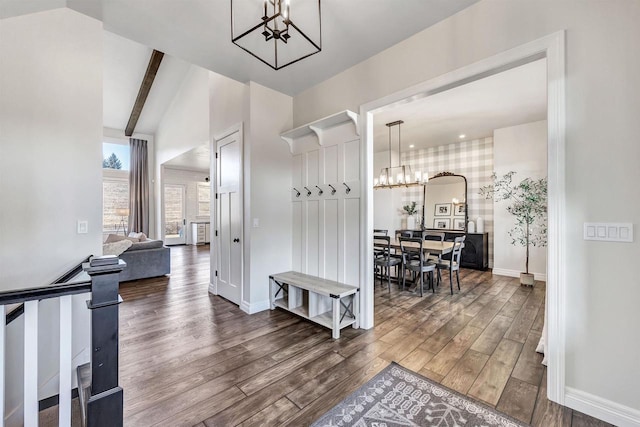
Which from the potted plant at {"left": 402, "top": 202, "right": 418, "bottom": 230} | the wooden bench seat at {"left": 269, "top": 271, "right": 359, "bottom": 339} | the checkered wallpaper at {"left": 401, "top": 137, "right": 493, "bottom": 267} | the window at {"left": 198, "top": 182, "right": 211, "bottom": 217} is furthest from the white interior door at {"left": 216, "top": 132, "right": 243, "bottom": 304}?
the window at {"left": 198, "top": 182, "right": 211, "bottom": 217}

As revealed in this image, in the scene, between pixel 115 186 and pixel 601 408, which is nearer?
pixel 601 408

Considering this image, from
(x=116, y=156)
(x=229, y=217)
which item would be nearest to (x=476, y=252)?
(x=229, y=217)

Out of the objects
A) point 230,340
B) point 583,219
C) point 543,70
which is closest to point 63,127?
point 230,340

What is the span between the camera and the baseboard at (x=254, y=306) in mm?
3340

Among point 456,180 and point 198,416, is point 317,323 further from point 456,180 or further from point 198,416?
point 456,180

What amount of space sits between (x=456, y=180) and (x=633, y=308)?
495 centimetres

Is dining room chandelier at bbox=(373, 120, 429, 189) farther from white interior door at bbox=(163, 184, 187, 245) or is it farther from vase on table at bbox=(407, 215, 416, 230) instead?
white interior door at bbox=(163, 184, 187, 245)

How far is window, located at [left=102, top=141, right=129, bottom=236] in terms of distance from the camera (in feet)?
27.0

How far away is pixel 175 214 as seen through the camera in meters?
10.1

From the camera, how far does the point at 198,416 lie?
166cm

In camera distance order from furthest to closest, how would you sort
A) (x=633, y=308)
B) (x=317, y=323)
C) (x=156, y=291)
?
(x=156, y=291) → (x=317, y=323) → (x=633, y=308)

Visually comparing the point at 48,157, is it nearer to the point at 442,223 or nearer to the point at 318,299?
the point at 318,299

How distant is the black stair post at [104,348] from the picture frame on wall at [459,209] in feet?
20.7

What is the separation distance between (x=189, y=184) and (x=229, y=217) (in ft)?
25.3
